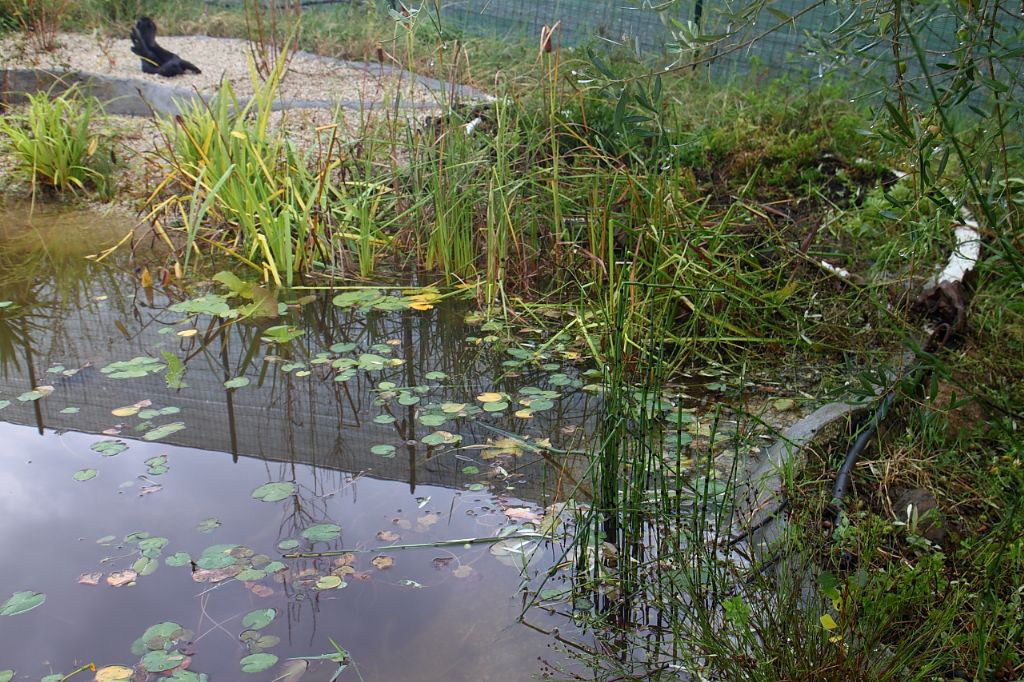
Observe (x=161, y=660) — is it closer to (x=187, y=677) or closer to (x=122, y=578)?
(x=187, y=677)

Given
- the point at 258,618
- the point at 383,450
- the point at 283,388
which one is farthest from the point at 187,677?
the point at 283,388

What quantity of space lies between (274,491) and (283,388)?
2.53 ft

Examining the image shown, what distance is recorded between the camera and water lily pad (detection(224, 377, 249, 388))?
3.38 m

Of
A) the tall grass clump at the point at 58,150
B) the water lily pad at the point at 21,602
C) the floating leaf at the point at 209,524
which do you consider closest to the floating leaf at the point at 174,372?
the floating leaf at the point at 209,524

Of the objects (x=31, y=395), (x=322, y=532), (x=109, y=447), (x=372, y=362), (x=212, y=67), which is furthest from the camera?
(x=212, y=67)

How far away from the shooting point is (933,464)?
2.47 meters

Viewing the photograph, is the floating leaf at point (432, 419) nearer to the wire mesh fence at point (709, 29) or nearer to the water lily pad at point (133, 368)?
the water lily pad at point (133, 368)

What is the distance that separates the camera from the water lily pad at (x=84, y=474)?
9.14ft

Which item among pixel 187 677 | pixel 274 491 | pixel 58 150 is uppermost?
pixel 58 150

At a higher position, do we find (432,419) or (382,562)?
(432,419)

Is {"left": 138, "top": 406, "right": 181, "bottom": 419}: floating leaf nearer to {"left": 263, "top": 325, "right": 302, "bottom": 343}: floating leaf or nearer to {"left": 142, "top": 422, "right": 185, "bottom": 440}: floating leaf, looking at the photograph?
{"left": 142, "top": 422, "right": 185, "bottom": 440}: floating leaf

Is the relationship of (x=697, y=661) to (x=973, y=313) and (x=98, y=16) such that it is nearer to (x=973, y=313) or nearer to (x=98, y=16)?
(x=973, y=313)

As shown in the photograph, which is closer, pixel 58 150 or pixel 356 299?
pixel 356 299

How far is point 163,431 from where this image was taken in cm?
304
